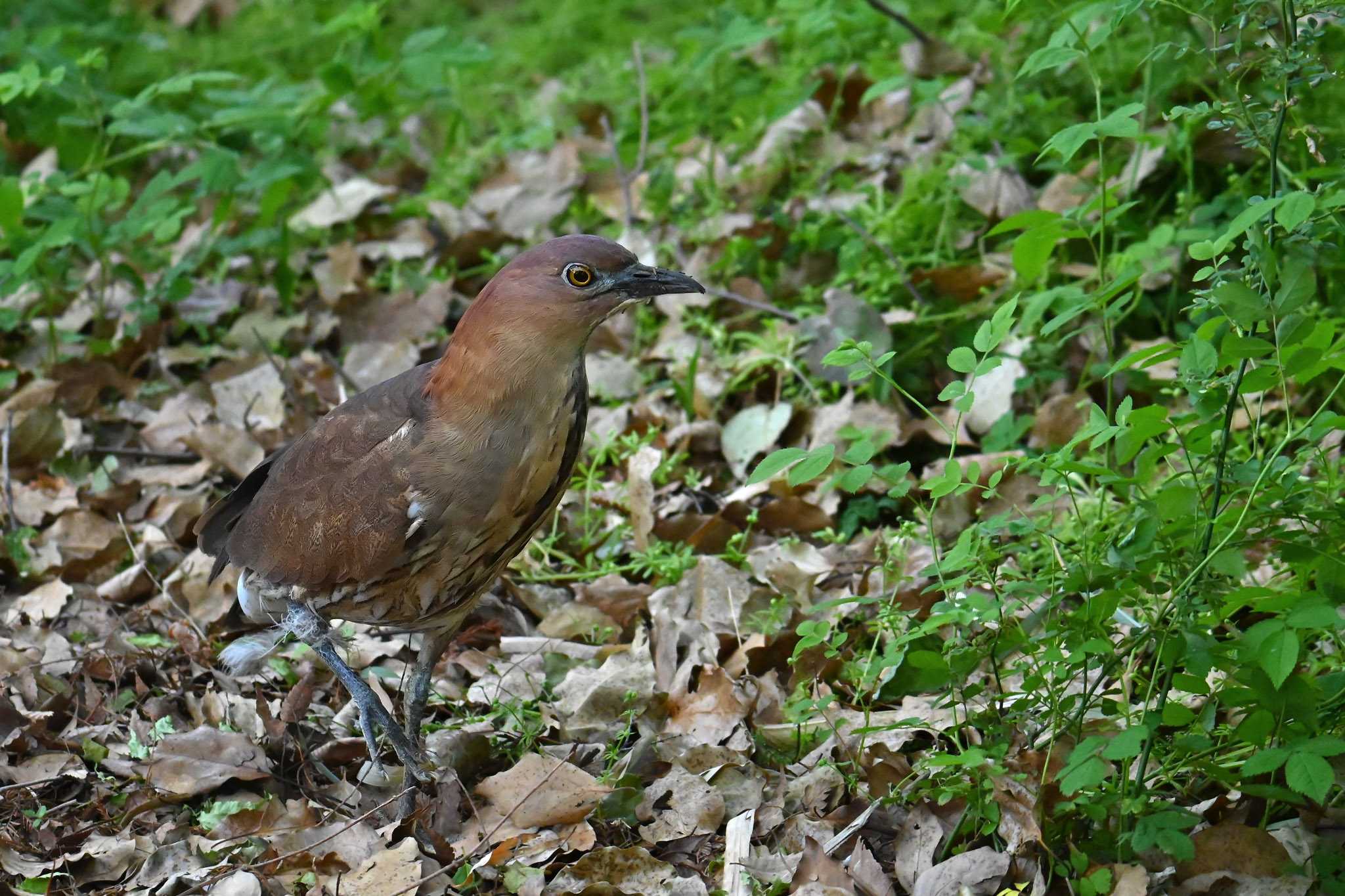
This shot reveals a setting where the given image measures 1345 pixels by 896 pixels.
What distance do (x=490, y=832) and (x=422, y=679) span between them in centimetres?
66

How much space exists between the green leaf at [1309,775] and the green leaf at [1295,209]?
109 cm

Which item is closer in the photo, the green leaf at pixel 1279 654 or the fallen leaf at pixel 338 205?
the green leaf at pixel 1279 654

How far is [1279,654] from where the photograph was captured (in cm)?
276

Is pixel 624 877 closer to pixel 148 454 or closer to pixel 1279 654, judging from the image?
pixel 1279 654

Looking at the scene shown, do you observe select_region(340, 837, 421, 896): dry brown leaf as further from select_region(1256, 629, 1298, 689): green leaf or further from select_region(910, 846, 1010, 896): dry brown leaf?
select_region(1256, 629, 1298, 689): green leaf

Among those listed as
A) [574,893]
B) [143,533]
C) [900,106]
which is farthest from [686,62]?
[574,893]

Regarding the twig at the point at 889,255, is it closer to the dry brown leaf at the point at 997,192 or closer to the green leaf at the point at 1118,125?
the dry brown leaf at the point at 997,192

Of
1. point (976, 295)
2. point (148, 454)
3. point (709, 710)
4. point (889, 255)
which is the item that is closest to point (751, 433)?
point (889, 255)

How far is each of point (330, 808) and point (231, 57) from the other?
265 inches

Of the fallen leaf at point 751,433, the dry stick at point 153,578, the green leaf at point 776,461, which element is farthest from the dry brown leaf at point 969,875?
the dry stick at point 153,578

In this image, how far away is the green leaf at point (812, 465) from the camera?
3090 mm

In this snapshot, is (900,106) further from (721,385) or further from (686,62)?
(721,385)

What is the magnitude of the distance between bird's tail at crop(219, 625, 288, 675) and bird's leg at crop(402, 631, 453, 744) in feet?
1.97

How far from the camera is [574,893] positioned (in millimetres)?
3502
